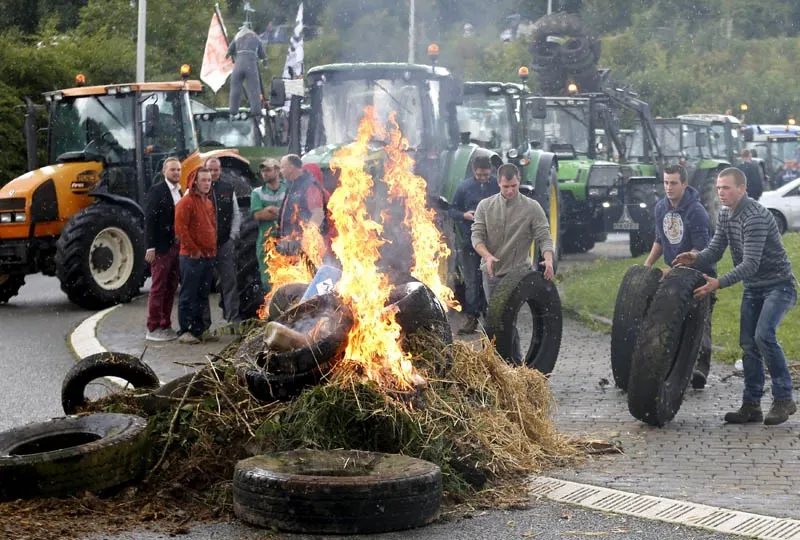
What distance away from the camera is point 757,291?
32.2 ft

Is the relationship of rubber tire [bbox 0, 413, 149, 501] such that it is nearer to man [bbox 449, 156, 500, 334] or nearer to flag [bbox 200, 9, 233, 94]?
man [bbox 449, 156, 500, 334]

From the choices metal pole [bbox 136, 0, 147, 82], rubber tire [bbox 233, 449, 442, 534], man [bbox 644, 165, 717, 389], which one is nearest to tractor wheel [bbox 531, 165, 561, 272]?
man [bbox 644, 165, 717, 389]

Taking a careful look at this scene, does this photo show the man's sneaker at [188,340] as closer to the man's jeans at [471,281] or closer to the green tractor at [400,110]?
the green tractor at [400,110]

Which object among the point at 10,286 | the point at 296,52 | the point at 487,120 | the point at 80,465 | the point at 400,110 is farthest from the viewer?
the point at 487,120

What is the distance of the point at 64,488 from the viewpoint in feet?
22.7

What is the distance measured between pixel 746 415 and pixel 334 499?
13.5 feet

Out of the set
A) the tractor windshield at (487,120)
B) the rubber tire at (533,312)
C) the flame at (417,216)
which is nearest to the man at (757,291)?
the rubber tire at (533,312)

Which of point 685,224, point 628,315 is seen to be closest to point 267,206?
point 628,315

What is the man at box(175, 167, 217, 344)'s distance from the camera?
1366cm

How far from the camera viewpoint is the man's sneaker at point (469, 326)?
13891 millimetres

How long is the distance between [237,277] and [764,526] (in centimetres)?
910

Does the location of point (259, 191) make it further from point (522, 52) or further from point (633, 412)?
point (522, 52)

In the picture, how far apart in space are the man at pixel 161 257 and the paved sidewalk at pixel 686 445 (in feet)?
3.76

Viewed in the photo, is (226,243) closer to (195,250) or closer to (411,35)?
(195,250)
